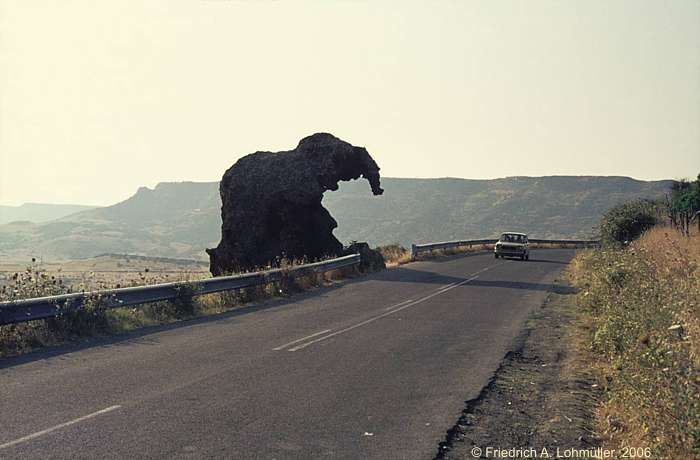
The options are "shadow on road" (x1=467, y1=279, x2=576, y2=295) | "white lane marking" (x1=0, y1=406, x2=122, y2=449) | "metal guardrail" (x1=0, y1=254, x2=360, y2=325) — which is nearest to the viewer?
"white lane marking" (x1=0, y1=406, x2=122, y2=449)

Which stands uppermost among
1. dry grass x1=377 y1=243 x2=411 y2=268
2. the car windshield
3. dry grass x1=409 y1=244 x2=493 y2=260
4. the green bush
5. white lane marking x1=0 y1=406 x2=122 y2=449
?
the green bush

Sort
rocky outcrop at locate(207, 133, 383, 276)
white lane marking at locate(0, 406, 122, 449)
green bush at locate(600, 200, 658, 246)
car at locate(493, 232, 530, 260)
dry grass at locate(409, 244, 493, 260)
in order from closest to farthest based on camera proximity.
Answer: white lane marking at locate(0, 406, 122, 449) → rocky outcrop at locate(207, 133, 383, 276) → green bush at locate(600, 200, 658, 246) → car at locate(493, 232, 530, 260) → dry grass at locate(409, 244, 493, 260)

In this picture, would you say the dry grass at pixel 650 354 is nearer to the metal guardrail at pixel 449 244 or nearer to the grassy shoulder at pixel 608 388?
the grassy shoulder at pixel 608 388


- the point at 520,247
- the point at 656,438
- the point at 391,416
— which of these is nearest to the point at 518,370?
the point at 391,416

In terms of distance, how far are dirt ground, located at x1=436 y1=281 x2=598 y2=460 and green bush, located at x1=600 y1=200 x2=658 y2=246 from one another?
20.1 metres

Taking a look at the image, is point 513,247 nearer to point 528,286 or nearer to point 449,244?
point 449,244

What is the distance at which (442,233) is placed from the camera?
174125 mm

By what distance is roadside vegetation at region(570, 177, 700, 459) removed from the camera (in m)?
6.62

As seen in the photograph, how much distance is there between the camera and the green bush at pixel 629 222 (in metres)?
31.9

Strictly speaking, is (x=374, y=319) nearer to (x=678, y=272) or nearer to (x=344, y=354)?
(x=344, y=354)

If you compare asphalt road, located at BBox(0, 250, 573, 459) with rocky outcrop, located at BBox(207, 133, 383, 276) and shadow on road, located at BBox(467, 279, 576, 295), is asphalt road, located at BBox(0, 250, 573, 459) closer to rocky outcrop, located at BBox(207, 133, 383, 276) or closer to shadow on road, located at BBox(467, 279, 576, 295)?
shadow on road, located at BBox(467, 279, 576, 295)

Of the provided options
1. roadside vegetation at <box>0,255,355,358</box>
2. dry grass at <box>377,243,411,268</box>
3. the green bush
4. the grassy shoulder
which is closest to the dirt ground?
the grassy shoulder

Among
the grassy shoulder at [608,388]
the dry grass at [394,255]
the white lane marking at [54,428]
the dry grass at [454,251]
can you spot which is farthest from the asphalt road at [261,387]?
the dry grass at [454,251]

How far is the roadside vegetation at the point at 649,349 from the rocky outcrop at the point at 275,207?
1391cm
